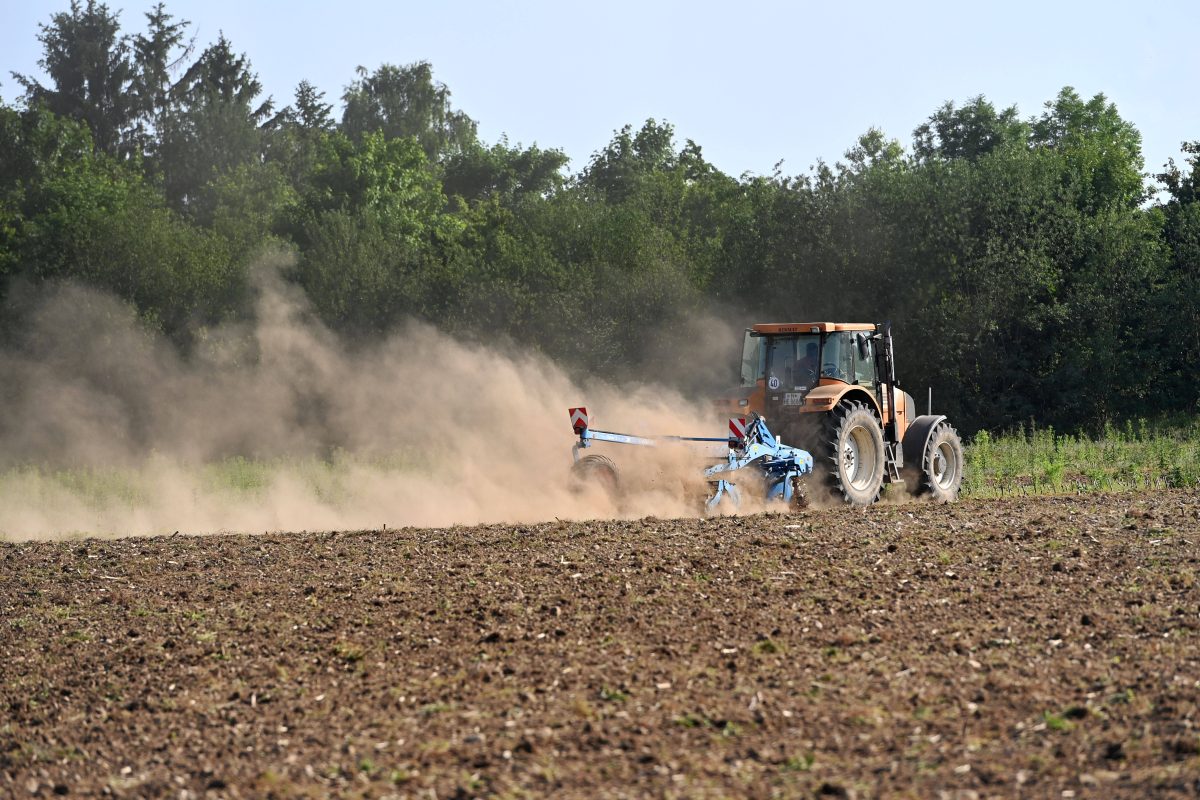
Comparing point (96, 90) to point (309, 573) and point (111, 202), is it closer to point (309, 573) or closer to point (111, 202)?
point (111, 202)

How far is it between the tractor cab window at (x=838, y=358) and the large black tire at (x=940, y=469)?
1.56 m

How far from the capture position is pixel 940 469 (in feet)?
56.7

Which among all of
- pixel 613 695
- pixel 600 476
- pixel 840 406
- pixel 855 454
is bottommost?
pixel 613 695

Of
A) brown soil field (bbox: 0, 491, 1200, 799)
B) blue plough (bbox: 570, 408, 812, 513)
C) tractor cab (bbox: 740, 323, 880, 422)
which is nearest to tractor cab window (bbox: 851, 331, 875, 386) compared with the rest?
tractor cab (bbox: 740, 323, 880, 422)

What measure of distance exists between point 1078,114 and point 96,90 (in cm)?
4363

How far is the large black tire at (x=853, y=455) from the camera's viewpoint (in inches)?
587

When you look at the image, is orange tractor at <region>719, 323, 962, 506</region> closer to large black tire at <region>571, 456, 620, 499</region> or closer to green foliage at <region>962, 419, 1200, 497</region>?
green foliage at <region>962, 419, 1200, 497</region>

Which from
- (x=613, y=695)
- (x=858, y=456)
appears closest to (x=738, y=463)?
(x=858, y=456)

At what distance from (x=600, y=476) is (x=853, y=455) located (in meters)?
3.24

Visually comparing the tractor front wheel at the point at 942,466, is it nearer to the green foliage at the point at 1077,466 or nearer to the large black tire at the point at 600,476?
the green foliage at the point at 1077,466

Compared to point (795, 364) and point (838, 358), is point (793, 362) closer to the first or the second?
point (795, 364)

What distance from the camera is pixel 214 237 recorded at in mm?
37344

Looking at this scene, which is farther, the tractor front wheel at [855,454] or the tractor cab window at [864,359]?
the tractor cab window at [864,359]

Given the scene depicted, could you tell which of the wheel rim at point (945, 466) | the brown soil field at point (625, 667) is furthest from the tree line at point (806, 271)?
the brown soil field at point (625, 667)
